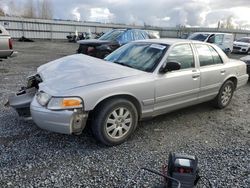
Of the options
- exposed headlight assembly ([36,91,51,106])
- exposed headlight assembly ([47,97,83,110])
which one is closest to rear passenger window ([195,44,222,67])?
exposed headlight assembly ([47,97,83,110])

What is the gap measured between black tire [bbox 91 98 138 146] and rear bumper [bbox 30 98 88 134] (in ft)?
0.70

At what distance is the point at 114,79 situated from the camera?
3.51 m

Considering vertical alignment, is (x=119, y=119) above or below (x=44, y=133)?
above

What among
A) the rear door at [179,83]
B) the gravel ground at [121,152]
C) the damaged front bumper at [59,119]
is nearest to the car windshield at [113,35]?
the rear door at [179,83]

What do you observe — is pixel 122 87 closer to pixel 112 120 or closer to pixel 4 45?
pixel 112 120

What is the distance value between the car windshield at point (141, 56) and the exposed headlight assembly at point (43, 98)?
1.48 metres

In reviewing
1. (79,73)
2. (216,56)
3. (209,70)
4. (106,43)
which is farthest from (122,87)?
(106,43)

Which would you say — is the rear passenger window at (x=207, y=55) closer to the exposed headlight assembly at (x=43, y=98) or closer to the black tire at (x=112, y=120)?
the black tire at (x=112, y=120)

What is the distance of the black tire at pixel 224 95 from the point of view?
5176mm

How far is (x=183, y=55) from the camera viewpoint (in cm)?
440

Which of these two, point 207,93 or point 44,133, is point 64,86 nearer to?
point 44,133

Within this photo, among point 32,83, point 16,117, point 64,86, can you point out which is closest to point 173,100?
point 64,86

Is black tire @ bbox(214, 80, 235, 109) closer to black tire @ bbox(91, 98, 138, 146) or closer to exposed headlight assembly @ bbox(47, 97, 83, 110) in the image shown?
black tire @ bbox(91, 98, 138, 146)

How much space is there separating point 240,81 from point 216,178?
132 inches
